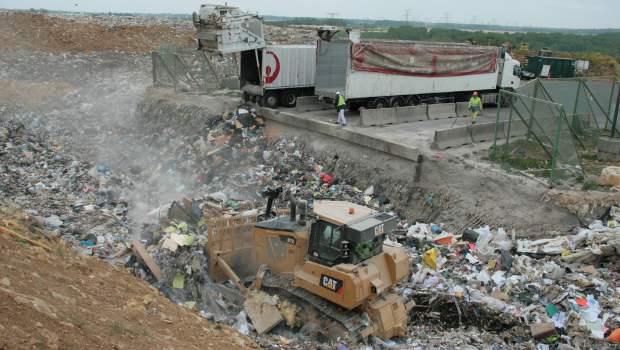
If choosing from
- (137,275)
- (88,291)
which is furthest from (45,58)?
(88,291)

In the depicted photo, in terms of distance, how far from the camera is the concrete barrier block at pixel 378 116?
15.1m

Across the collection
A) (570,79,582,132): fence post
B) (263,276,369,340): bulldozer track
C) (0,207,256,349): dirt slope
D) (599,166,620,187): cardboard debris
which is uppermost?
(570,79,582,132): fence post

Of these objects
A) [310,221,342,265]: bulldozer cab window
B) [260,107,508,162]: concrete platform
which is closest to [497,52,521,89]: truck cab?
[260,107,508,162]: concrete platform

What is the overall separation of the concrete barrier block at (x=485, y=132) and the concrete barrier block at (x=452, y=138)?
9.1 inches

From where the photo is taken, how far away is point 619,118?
607 inches

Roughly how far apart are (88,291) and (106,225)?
13.7ft

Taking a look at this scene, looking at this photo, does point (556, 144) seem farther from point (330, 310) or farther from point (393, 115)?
point (330, 310)

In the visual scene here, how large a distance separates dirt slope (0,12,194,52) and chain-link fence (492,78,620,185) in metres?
21.6

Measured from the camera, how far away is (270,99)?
17.1m

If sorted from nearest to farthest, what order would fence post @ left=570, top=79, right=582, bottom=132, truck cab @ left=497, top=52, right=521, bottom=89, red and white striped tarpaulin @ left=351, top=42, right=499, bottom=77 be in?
fence post @ left=570, top=79, right=582, bottom=132 → red and white striped tarpaulin @ left=351, top=42, right=499, bottom=77 → truck cab @ left=497, top=52, right=521, bottom=89

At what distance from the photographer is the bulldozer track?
6598mm

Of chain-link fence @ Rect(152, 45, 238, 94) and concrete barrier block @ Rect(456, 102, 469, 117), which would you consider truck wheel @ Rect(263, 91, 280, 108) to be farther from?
concrete barrier block @ Rect(456, 102, 469, 117)

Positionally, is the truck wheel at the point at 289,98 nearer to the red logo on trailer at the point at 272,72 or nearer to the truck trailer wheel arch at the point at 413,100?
the red logo on trailer at the point at 272,72

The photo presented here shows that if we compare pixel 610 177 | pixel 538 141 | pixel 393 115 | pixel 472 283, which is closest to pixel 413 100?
pixel 393 115
